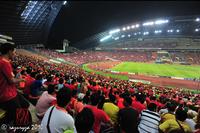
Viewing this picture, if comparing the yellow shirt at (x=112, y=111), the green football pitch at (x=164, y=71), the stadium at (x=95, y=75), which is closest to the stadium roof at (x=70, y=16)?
the stadium at (x=95, y=75)

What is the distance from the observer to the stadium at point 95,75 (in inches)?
171

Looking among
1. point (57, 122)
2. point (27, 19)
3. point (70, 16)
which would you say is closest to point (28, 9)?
point (27, 19)

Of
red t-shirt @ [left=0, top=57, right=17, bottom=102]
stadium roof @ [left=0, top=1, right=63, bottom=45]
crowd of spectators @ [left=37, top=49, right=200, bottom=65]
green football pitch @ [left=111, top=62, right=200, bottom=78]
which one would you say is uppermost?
stadium roof @ [left=0, top=1, right=63, bottom=45]

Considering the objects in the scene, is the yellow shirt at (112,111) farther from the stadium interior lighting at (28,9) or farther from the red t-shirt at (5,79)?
the stadium interior lighting at (28,9)

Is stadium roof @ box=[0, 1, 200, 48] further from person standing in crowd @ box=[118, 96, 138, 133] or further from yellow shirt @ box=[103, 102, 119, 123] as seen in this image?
person standing in crowd @ box=[118, 96, 138, 133]

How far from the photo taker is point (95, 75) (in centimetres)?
3136

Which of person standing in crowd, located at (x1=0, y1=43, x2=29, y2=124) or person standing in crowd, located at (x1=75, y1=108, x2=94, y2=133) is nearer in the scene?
person standing in crowd, located at (x1=75, y1=108, x2=94, y2=133)

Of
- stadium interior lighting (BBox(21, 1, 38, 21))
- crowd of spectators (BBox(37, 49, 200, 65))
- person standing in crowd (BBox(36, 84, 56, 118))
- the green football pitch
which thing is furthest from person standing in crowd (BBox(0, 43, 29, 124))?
crowd of spectators (BBox(37, 49, 200, 65))

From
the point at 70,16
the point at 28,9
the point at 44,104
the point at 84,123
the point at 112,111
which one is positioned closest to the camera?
the point at 84,123

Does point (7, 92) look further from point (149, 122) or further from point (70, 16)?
point (70, 16)

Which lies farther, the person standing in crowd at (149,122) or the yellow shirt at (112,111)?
the yellow shirt at (112,111)

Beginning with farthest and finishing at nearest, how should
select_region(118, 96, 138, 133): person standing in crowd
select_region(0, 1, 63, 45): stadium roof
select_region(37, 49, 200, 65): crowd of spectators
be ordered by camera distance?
select_region(37, 49, 200, 65): crowd of spectators < select_region(0, 1, 63, 45): stadium roof < select_region(118, 96, 138, 133): person standing in crowd

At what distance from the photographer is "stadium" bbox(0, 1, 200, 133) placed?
4.35m

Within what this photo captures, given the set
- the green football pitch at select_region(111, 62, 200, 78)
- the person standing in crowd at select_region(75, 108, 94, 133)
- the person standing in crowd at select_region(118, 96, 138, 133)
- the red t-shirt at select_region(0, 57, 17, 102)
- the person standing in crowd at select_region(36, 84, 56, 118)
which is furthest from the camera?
the green football pitch at select_region(111, 62, 200, 78)
